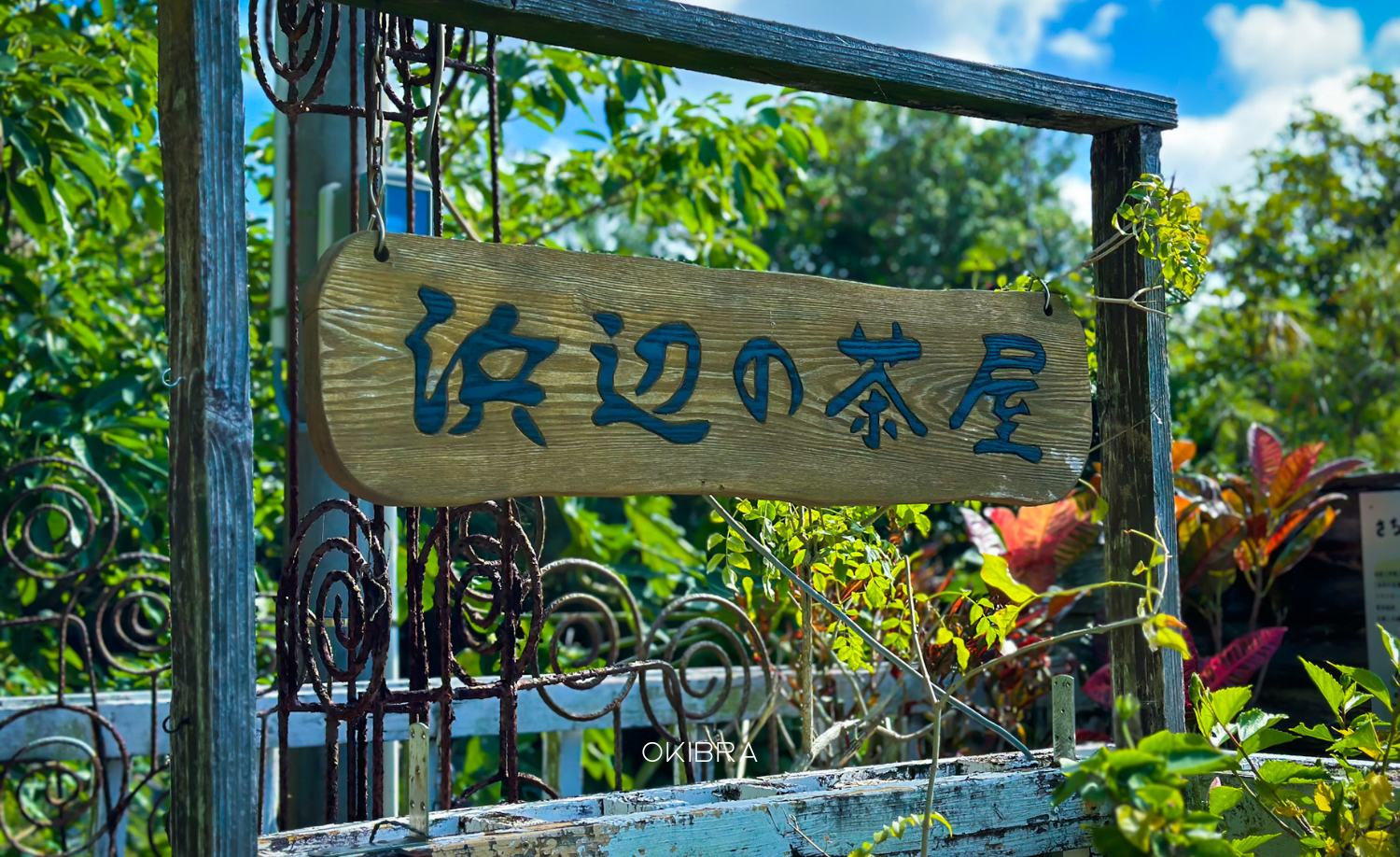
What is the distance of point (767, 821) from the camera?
1443mm

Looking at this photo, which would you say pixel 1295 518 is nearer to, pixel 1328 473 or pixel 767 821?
pixel 1328 473

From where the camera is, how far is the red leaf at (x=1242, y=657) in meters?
2.78

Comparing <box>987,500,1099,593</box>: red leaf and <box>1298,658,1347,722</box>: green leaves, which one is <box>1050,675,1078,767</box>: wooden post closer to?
<box>1298,658,1347,722</box>: green leaves

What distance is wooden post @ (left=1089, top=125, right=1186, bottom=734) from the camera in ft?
5.89

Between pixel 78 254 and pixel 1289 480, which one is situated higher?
pixel 78 254

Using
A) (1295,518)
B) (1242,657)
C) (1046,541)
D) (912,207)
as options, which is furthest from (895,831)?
(912,207)

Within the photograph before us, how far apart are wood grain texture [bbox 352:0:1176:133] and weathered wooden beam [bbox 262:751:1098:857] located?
0.95 m

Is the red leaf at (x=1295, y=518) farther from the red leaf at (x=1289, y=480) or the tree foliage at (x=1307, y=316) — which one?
the tree foliage at (x=1307, y=316)

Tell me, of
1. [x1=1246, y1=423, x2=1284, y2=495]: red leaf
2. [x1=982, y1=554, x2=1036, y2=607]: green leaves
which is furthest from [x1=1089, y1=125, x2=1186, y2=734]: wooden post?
[x1=1246, y1=423, x2=1284, y2=495]: red leaf

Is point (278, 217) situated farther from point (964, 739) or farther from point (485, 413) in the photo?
point (964, 739)

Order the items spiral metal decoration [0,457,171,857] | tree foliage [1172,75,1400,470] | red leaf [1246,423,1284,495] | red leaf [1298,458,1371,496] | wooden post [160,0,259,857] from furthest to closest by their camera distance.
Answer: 1. tree foliage [1172,75,1400,470]
2. red leaf [1246,423,1284,495]
3. red leaf [1298,458,1371,496]
4. spiral metal decoration [0,457,171,857]
5. wooden post [160,0,259,857]

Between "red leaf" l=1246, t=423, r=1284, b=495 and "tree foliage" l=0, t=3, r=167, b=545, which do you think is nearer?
"tree foliage" l=0, t=3, r=167, b=545

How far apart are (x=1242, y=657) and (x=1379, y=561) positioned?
62cm

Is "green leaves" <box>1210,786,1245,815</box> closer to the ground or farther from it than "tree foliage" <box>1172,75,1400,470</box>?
closer to the ground
